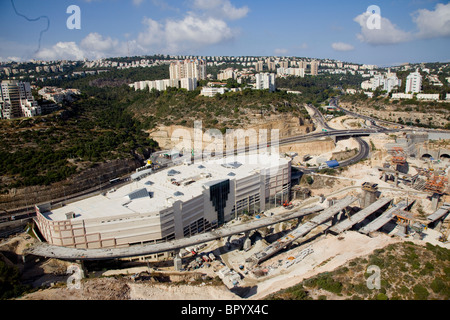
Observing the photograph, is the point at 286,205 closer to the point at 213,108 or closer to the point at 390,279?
the point at 390,279

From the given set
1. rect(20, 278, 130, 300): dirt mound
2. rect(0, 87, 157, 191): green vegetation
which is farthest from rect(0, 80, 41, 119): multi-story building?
rect(20, 278, 130, 300): dirt mound

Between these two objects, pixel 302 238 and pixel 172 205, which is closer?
pixel 172 205

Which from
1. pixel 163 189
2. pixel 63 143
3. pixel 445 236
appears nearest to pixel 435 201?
pixel 445 236

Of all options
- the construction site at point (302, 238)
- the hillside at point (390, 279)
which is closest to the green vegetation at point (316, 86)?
the construction site at point (302, 238)

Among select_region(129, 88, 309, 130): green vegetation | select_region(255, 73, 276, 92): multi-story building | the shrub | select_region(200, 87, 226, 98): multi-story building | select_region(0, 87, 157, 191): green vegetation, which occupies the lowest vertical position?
the shrub

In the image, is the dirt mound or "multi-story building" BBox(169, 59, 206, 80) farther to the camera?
"multi-story building" BBox(169, 59, 206, 80)

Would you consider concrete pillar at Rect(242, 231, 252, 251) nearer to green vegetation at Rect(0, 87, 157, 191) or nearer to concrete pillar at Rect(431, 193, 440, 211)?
concrete pillar at Rect(431, 193, 440, 211)
